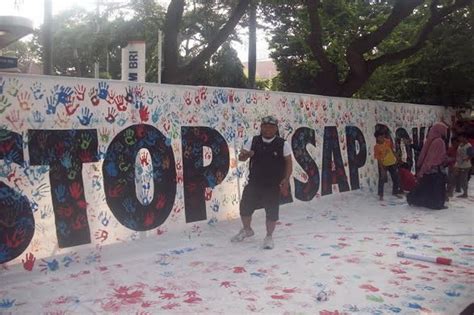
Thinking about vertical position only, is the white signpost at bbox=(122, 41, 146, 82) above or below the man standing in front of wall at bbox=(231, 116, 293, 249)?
above

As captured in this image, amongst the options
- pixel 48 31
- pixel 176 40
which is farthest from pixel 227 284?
pixel 48 31

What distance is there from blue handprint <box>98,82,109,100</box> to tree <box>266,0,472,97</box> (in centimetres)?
754

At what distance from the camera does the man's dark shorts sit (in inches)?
240

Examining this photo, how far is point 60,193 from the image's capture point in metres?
5.15

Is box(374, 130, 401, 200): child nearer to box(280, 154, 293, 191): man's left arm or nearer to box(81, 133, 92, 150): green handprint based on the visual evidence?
box(280, 154, 293, 191): man's left arm

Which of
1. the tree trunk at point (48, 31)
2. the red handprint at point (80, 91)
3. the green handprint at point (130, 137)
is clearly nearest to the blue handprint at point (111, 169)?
the green handprint at point (130, 137)

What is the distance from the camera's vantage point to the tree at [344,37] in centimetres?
1215

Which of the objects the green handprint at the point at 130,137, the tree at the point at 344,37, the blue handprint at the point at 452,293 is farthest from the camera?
the tree at the point at 344,37

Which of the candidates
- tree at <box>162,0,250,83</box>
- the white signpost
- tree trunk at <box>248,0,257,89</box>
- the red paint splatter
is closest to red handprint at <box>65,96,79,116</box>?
the red paint splatter

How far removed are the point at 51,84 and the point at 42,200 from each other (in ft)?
4.00

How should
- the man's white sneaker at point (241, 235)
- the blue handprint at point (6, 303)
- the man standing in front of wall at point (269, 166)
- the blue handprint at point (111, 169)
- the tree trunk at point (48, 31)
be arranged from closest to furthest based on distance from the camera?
the blue handprint at point (6, 303) → the blue handprint at point (111, 169) → the man standing in front of wall at point (269, 166) → the man's white sneaker at point (241, 235) → the tree trunk at point (48, 31)

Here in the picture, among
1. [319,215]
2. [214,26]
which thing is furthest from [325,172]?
[214,26]

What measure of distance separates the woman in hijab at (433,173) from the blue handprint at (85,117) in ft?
20.4

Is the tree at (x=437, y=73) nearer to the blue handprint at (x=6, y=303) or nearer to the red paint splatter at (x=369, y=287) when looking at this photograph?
the red paint splatter at (x=369, y=287)
